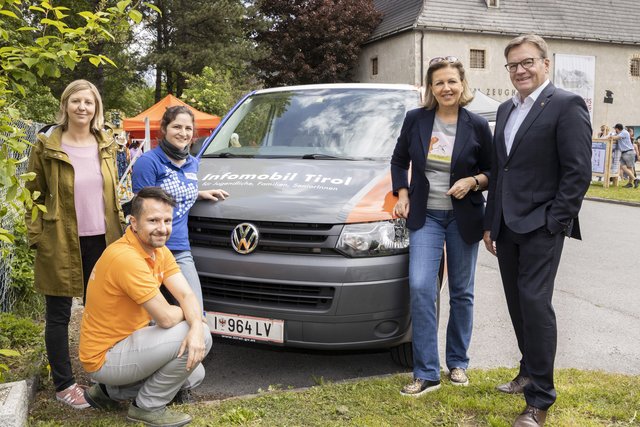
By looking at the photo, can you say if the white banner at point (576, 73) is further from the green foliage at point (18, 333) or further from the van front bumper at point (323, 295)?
the green foliage at point (18, 333)

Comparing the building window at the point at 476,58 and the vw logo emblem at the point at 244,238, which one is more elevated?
the building window at the point at 476,58

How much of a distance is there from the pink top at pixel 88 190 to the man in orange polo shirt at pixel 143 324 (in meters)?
0.42

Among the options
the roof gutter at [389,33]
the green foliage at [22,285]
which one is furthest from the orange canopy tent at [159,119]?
the roof gutter at [389,33]

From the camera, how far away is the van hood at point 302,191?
3.57 m

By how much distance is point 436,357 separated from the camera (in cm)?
359

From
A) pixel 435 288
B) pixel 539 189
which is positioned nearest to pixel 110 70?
pixel 435 288

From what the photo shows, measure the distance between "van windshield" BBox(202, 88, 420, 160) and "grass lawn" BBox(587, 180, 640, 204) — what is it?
1146 cm

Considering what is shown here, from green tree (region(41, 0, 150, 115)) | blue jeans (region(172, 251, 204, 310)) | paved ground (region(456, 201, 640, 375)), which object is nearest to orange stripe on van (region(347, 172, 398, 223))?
blue jeans (region(172, 251, 204, 310))

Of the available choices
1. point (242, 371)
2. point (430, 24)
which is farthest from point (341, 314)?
point (430, 24)

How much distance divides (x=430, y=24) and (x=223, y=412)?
2824 centimetres

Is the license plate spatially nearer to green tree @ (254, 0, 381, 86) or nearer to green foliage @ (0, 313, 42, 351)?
green foliage @ (0, 313, 42, 351)

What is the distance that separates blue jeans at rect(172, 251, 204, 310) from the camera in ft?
11.6

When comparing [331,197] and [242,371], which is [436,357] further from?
[242,371]

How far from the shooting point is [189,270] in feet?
11.7
